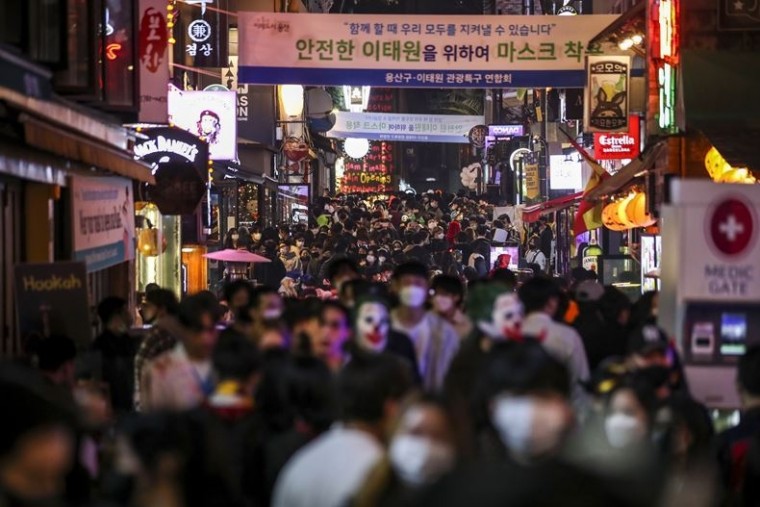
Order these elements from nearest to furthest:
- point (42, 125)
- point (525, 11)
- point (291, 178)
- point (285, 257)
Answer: point (42, 125)
point (285, 257)
point (291, 178)
point (525, 11)

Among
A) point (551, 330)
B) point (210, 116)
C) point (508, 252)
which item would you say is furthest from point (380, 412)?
point (508, 252)

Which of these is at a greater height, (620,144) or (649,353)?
(620,144)

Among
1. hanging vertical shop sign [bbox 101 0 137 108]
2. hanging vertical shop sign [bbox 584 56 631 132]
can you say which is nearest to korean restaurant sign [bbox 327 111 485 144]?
hanging vertical shop sign [bbox 584 56 631 132]

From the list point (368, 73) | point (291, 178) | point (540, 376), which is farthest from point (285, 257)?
point (291, 178)

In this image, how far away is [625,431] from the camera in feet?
20.6

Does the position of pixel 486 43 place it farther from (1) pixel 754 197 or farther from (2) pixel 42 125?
(1) pixel 754 197

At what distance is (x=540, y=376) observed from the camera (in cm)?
491

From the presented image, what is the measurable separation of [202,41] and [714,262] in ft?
65.7

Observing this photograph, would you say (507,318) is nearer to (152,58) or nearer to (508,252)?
(152,58)

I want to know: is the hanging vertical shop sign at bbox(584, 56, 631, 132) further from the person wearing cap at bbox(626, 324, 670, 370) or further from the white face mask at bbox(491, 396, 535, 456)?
the white face mask at bbox(491, 396, 535, 456)

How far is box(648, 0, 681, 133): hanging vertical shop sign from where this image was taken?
1941 cm

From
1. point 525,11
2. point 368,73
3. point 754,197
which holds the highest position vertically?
point 525,11

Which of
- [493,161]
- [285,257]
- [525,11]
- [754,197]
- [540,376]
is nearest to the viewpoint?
[540,376]

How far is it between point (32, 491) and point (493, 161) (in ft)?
208
